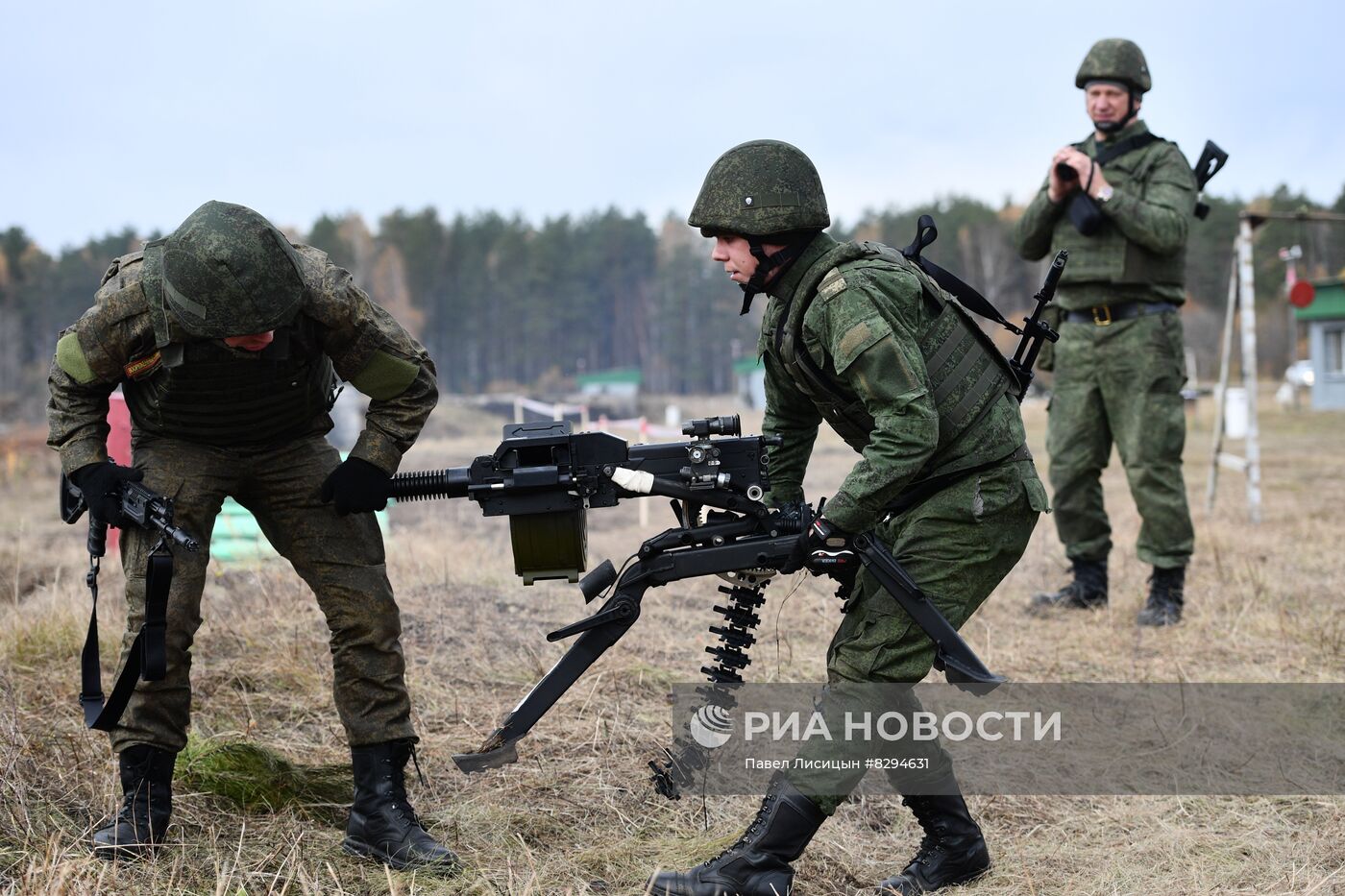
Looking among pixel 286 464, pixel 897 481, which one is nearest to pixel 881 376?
pixel 897 481

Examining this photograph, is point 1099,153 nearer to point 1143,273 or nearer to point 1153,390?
point 1143,273

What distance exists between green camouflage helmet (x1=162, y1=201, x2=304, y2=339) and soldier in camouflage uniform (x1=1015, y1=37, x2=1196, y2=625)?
15.4 ft

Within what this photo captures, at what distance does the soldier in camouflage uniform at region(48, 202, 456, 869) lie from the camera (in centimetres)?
376

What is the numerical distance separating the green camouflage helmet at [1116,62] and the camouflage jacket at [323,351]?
458 centimetres

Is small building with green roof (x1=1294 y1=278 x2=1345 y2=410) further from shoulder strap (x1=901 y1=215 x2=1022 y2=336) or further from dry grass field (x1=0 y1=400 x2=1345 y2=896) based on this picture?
shoulder strap (x1=901 y1=215 x2=1022 y2=336)

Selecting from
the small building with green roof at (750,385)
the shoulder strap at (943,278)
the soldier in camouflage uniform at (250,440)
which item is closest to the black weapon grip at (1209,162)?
the shoulder strap at (943,278)

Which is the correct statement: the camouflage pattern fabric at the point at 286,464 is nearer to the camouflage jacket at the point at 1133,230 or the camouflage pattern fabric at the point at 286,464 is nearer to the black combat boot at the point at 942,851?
the black combat boot at the point at 942,851

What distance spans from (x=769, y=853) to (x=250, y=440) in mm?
2183

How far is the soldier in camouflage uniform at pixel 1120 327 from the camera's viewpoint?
22.4ft

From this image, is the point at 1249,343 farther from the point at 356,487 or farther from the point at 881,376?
the point at 356,487

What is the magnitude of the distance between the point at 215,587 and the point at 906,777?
550 cm

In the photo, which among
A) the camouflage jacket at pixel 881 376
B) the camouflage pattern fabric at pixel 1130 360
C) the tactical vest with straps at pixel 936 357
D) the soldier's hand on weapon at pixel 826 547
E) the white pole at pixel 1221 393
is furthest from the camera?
the white pole at pixel 1221 393

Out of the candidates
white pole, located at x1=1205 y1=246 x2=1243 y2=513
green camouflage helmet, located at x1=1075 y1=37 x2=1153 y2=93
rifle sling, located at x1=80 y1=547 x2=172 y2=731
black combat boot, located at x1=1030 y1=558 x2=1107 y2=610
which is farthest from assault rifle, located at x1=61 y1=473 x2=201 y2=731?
white pole, located at x1=1205 y1=246 x2=1243 y2=513

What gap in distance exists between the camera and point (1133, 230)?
6762 mm
